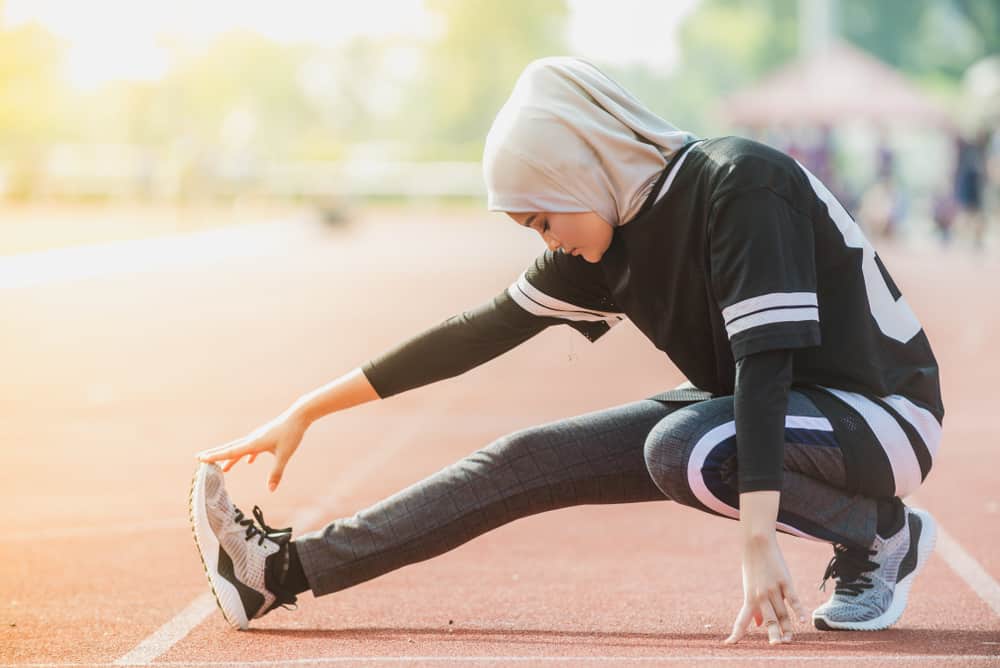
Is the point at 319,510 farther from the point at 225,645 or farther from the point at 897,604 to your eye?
the point at 897,604

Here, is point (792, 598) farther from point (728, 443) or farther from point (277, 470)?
point (277, 470)

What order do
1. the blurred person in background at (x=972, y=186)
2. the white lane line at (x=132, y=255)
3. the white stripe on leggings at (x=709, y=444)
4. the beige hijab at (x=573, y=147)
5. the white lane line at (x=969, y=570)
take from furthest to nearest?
the blurred person in background at (x=972, y=186)
the white lane line at (x=132, y=255)
the white lane line at (x=969, y=570)
the white stripe on leggings at (x=709, y=444)
the beige hijab at (x=573, y=147)

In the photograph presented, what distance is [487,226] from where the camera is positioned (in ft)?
121

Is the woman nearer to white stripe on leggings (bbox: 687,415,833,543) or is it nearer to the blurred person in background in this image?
white stripe on leggings (bbox: 687,415,833,543)

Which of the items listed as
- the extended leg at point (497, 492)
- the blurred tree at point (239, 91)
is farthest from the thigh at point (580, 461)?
the blurred tree at point (239, 91)

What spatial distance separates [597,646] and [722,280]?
0.91 meters

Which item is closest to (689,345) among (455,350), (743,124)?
(455,350)

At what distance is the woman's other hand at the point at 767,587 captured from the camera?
3145mm

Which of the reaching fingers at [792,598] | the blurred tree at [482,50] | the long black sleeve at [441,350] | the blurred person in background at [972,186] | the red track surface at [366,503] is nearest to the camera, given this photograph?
the reaching fingers at [792,598]

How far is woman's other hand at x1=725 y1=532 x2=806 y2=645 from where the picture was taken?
3.14 metres

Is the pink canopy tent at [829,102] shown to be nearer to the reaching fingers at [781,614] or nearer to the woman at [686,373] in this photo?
the woman at [686,373]

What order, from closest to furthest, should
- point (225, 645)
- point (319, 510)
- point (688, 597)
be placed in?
1. point (225, 645)
2. point (688, 597)
3. point (319, 510)

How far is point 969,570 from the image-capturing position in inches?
183

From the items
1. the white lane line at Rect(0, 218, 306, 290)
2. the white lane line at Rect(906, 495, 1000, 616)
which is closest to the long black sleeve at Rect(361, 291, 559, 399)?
the white lane line at Rect(906, 495, 1000, 616)
